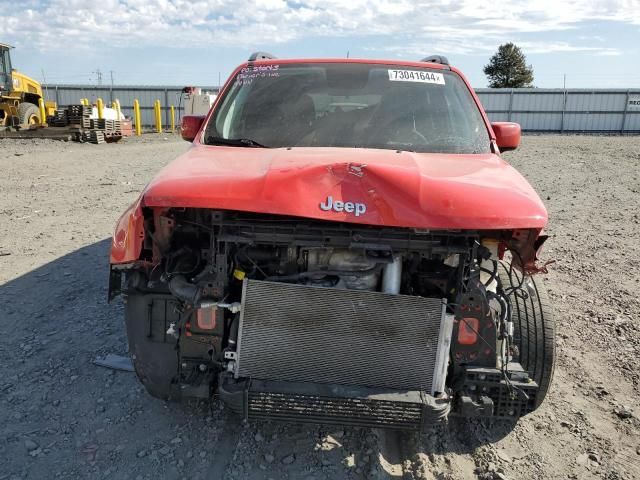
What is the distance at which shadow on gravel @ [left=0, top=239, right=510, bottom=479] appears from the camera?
279cm

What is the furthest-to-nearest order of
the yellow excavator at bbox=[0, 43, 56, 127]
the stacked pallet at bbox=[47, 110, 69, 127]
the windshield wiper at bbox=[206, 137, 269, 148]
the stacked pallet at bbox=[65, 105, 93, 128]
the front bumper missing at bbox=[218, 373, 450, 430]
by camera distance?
the stacked pallet at bbox=[47, 110, 69, 127], the yellow excavator at bbox=[0, 43, 56, 127], the stacked pallet at bbox=[65, 105, 93, 128], the windshield wiper at bbox=[206, 137, 269, 148], the front bumper missing at bbox=[218, 373, 450, 430]

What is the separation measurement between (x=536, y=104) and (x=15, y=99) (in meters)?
26.4

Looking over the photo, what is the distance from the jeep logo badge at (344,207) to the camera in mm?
2383

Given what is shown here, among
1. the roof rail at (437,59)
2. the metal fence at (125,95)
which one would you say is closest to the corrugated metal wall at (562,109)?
the metal fence at (125,95)

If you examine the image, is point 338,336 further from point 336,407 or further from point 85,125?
point 85,125

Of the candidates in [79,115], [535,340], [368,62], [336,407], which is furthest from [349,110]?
[79,115]

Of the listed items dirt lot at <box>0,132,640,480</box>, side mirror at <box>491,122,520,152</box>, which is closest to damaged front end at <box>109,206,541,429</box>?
dirt lot at <box>0,132,640,480</box>

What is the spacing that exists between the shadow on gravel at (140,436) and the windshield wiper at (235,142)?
1641 mm

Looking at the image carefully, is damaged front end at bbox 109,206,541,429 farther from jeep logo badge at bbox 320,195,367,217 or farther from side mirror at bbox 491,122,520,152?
side mirror at bbox 491,122,520,152

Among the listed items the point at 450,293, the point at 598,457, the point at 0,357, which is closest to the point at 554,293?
the point at 598,457

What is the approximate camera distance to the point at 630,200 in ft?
31.3

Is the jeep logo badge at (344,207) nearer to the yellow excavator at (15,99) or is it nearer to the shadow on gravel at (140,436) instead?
the shadow on gravel at (140,436)

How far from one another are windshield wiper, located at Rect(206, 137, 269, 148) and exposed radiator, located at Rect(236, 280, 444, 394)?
3.97 feet

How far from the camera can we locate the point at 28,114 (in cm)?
2014
